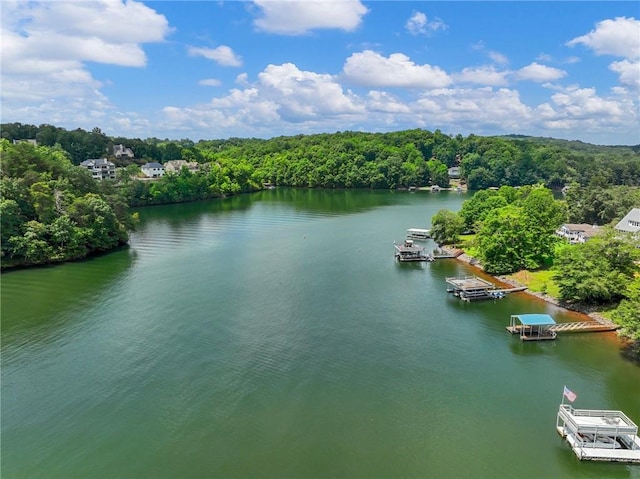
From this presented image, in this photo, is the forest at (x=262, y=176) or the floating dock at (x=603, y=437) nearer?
the floating dock at (x=603, y=437)

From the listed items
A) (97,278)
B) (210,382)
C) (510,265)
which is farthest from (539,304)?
(97,278)

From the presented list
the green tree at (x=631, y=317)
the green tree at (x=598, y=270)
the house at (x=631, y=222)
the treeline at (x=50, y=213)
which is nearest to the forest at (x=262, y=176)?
the treeline at (x=50, y=213)

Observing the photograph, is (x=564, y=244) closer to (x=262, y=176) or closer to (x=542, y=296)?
(x=542, y=296)

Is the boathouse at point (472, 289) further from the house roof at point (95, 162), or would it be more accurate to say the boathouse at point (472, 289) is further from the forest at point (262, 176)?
the house roof at point (95, 162)

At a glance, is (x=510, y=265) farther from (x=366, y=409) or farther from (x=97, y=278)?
(x=97, y=278)

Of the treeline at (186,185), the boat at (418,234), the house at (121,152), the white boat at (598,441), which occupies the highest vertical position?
the house at (121,152)

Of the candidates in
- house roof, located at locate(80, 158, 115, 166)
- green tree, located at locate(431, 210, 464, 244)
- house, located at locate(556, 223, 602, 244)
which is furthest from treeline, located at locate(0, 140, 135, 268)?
house, located at locate(556, 223, 602, 244)

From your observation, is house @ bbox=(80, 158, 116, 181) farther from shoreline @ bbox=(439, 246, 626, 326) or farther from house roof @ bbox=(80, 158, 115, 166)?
shoreline @ bbox=(439, 246, 626, 326)
